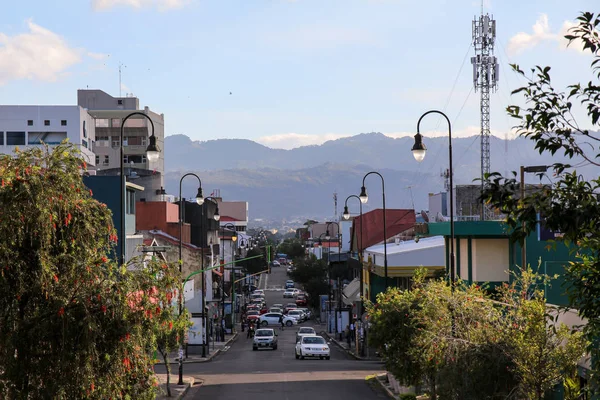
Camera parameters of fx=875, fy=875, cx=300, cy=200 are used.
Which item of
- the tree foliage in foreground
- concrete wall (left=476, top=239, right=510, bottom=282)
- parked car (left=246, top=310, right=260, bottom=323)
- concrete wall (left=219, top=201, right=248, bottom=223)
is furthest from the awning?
concrete wall (left=219, top=201, right=248, bottom=223)

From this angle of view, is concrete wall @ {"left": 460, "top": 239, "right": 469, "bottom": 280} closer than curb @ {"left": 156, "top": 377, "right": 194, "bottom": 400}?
No

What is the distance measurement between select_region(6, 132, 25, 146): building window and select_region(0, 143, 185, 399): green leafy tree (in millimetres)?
94466

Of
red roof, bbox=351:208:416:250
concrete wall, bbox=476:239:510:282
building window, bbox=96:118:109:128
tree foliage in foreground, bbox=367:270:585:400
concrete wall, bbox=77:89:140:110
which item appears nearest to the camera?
tree foliage in foreground, bbox=367:270:585:400

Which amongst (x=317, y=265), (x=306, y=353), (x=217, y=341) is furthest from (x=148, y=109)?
(x=306, y=353)

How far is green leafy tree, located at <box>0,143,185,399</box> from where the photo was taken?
1262cm

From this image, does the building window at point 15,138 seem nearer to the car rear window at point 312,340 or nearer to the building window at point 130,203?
the building window at point 130,203

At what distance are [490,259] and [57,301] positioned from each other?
2730cm

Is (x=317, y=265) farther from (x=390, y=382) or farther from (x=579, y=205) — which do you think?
(x=579, y=205)

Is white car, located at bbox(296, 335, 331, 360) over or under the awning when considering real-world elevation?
under

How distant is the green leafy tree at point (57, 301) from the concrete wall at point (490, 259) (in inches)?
1020

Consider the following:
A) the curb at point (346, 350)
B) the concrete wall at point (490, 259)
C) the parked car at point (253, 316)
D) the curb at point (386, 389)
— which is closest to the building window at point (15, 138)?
the parked car at point (253, 316)

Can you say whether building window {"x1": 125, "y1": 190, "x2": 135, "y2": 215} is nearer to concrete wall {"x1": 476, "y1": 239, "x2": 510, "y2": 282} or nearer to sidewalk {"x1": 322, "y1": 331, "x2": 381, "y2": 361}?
sidewalk {"x1": 322, "y1": 331, "x2": 381, "y2": 361}

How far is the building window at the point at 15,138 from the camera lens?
10319 centimetres

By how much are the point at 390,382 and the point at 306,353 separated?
14326 millimetres
